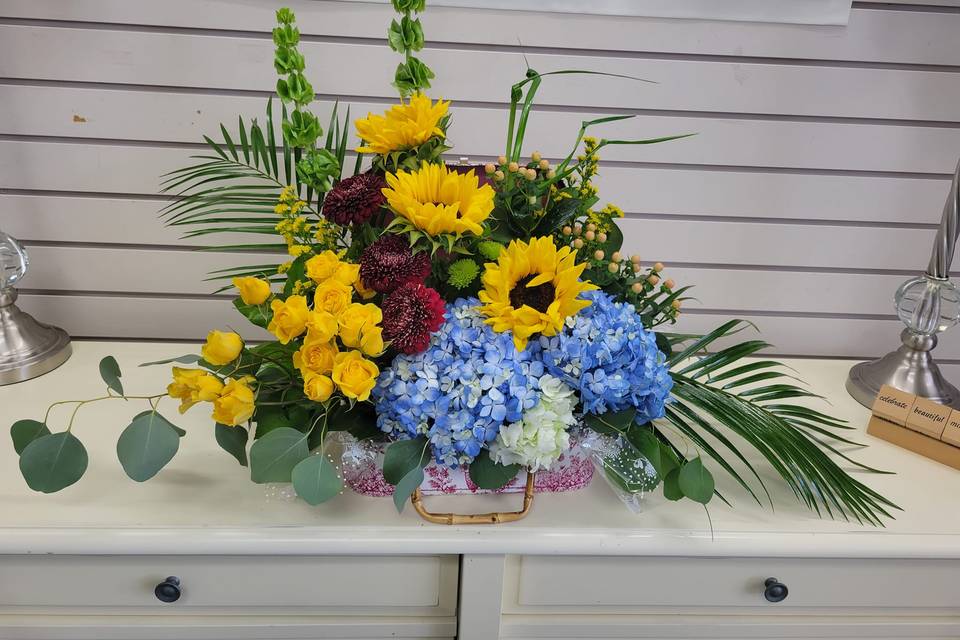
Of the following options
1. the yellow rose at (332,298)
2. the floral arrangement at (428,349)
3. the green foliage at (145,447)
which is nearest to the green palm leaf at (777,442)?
the floral arrangement at (428,349)

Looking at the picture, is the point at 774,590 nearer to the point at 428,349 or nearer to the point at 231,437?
the point at 428,349

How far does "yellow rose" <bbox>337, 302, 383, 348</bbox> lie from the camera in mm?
662

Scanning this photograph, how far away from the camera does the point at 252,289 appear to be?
2.34 feet

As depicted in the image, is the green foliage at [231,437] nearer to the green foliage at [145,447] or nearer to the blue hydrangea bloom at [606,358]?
the green foliage at [145,447]

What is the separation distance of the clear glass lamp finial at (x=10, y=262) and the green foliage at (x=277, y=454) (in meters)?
0.66

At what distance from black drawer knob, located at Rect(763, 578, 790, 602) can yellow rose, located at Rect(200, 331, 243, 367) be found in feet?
2.28

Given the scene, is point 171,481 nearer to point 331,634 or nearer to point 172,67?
point 331,634

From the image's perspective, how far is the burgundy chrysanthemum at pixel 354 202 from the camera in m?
0.76

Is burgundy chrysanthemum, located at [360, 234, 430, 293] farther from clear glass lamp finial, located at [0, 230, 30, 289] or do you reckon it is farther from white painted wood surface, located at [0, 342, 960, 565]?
clear glass lamp finial, located at [0, 230, 30, 289]

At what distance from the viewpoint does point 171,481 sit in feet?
2.82

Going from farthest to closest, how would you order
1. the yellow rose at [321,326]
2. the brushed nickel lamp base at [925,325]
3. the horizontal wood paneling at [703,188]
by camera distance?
the horizontal wood paneling at [703,188] → the brushed nickel lamp base at [925,325] → the yellow rose at [321,326]

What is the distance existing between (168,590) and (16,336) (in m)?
0.55

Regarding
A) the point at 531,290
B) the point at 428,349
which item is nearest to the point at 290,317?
the point at 428,349

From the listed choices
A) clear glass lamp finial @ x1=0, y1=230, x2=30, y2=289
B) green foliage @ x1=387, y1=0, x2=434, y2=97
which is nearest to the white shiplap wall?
clear glass lamp finial @ x1=0, y1=230, x2=30, y2=289
